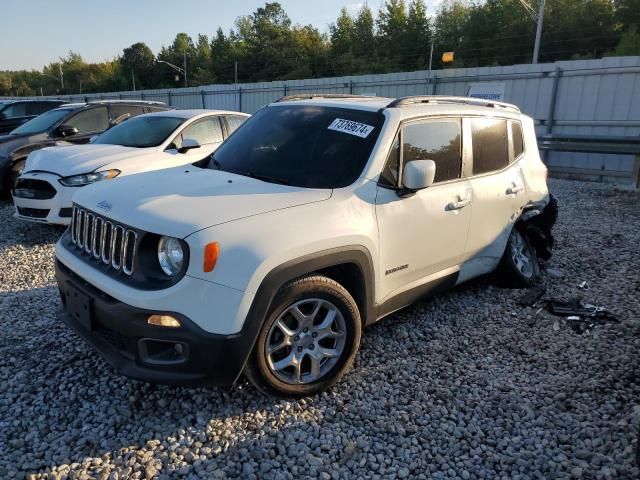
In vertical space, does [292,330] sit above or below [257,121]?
below

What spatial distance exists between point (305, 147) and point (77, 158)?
4.06m

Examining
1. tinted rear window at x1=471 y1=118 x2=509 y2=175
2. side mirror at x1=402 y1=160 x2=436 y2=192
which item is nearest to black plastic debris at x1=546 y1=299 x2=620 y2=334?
tinted rear window at x1=471 y1=118 x2=509 y2=175

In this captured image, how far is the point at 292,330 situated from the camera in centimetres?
295

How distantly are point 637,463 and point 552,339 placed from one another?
1.53 meters

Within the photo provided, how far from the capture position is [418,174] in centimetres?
323

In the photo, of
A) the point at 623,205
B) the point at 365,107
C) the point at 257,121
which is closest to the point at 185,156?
the point at 257,121

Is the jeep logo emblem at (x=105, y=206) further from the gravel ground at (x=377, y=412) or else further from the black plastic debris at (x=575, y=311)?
the black plastic debris at (x=575, y=311)

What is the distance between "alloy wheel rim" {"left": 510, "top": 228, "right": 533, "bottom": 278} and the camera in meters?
4.86

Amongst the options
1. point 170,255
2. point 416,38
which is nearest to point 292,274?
point 170,255

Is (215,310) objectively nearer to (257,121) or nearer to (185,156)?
(257,121)

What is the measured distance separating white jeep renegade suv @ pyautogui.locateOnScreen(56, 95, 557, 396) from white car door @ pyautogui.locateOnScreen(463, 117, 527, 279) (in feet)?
0.07

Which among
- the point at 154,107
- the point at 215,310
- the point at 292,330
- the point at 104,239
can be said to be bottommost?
the point at 292,330

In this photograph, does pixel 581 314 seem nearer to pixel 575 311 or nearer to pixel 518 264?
pixel 575 311

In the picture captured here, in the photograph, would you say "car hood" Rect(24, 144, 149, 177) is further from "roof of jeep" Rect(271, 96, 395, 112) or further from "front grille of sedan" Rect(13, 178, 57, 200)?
"roof of jeep" Rect(271, 96, 395, 112)
